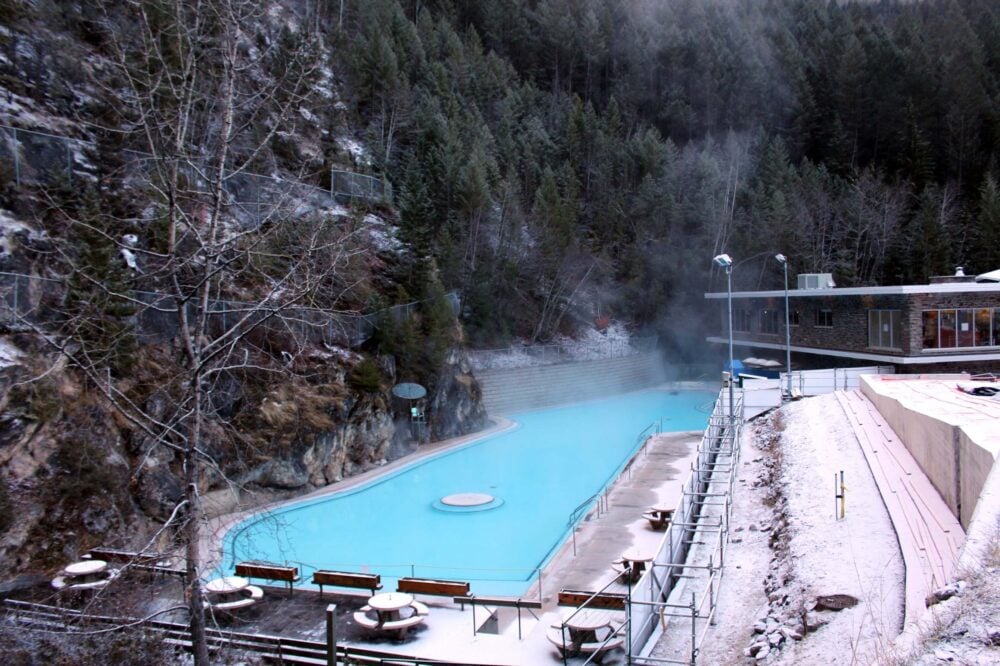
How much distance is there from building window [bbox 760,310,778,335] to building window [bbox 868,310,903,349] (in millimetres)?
6351

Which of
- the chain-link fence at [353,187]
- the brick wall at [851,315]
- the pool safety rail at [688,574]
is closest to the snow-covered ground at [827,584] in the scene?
the pool safety rail at [688,574]

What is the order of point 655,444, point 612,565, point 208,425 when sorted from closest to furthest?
point 612,565
point 208,425
point 655,444

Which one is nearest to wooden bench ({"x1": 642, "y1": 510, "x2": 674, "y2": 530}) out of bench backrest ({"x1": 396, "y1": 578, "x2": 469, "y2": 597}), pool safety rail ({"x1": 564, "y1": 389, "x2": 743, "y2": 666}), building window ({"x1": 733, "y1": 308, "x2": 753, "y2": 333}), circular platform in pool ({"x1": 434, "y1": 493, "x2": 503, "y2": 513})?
pool safety rail ({"x1": 564, "y1": 389, "x2": 743, "y2": 666})

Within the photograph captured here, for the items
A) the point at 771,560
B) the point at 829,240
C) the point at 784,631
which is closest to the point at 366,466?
the point at 771,560

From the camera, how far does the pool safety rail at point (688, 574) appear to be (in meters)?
7.52

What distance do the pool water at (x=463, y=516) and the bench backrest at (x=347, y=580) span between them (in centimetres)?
96

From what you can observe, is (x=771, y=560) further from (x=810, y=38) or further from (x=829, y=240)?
(x=810, y=38)

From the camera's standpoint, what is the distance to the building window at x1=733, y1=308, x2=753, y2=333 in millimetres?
35594

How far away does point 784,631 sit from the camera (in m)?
7.25

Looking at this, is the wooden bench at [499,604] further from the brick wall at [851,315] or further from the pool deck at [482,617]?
the brick wall at [851,315]

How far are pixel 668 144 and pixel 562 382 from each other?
23.5 m

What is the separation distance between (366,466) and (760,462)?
35.6 ft

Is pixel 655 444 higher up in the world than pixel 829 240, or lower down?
lower down

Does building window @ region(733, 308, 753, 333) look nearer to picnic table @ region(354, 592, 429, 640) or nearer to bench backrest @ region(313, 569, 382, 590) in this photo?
bench backrest @ region(313, 569, 382, 590)
